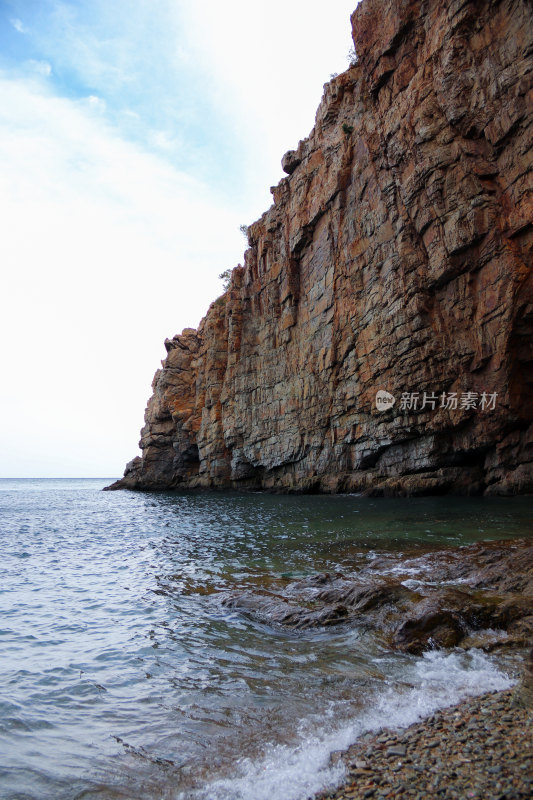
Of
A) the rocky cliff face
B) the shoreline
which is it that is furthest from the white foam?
the rocky cliff face

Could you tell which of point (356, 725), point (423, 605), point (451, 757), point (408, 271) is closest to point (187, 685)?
point (356, 725)

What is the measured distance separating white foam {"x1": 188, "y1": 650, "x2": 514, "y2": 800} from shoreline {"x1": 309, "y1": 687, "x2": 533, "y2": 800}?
0.16 m

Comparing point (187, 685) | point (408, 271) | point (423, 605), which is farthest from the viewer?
Result: point (408, 271)

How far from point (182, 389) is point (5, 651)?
176 ft

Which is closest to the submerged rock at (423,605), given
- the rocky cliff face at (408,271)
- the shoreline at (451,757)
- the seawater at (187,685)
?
the seawater at (187,685)

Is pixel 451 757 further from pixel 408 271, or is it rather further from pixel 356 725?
pixel 408 271

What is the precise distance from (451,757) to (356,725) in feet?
4.10

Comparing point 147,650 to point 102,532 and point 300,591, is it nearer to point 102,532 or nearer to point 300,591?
point 300,591

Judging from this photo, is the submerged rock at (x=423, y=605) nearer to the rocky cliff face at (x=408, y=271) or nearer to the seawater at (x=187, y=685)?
the seawater at (x=187, y=685)

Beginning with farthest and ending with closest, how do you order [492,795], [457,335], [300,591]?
[457,335], [300,591], [492,795]

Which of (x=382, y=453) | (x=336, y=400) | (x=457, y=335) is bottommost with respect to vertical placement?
(x=382, y=453)

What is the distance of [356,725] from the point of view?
16.3 feet

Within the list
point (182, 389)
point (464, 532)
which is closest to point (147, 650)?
point (464, 532)

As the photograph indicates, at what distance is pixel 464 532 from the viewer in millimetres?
16844
